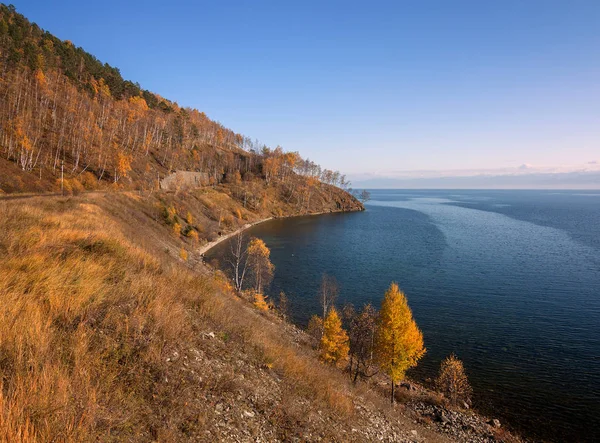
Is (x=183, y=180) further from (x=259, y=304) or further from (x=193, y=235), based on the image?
(x=259, y=304)

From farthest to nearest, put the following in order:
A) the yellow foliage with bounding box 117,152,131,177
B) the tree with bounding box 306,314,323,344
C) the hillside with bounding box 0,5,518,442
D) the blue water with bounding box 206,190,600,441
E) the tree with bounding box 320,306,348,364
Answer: the yellow foliage with bounding box 117,152,131,177 → the tree with bounding box 306,314,323,344 → the tree with bounding box 320,306,348,364 → the blue water with bounding box 206,190,600,441 → the hillside with bounding box 0,5,518,442

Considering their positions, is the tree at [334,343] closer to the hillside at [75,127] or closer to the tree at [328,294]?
the tree at [328,294]

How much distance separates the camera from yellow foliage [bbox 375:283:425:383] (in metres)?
26.6

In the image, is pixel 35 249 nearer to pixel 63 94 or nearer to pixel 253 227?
pixel 253 227

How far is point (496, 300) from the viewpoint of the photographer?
45.4 m

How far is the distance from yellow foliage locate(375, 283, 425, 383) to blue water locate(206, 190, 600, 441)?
4.83 meters

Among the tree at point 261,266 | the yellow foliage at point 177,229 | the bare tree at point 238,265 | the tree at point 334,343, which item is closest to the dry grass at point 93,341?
the tree at point 334,343

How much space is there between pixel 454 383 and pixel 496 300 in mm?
24651

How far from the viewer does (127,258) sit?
12727mm

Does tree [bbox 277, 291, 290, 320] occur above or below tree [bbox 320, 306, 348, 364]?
below

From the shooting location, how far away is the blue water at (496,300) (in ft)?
86.8

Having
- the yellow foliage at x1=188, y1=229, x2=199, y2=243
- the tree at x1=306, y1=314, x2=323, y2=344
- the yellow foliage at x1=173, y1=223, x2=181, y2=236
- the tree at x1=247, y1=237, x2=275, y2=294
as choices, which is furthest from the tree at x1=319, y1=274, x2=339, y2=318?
the yellow foliage at x1=173, y1=223, x2=181, y2=236

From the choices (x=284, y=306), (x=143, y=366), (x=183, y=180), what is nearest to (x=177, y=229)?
(x=284, y=306)

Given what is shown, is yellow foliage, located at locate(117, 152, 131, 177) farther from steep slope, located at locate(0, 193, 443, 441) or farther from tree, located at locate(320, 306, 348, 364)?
steep slope, located at locate(0, 193, 443, 441)
